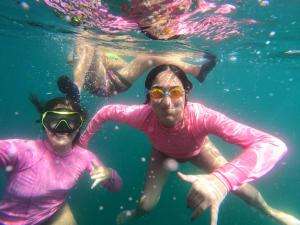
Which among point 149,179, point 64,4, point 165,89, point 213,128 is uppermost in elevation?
point 64,4

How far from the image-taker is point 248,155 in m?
3.68

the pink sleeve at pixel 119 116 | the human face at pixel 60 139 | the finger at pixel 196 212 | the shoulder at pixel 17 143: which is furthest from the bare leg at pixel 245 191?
the finger at pixel 196 212

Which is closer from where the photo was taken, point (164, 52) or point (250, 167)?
point (250, 167)

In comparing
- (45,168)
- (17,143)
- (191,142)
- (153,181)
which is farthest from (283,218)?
(17,143)

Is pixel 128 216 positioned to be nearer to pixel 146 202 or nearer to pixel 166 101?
Answer: pixel 146 202

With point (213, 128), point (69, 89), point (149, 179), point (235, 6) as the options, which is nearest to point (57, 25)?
point (69, 89)

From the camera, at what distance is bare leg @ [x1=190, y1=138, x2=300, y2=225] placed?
701cm

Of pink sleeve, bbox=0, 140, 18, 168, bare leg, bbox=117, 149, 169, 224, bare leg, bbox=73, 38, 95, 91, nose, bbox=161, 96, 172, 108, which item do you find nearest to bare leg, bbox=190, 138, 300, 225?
bare leg, bbox=117, 149, 169, 224

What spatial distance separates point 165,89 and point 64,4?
585 centimetres

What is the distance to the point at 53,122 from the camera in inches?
210

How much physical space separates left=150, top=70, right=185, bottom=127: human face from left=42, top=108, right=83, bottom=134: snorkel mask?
1.63 metres

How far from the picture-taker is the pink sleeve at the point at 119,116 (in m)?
6.37

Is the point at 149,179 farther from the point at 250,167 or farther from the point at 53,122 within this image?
the point at 250,167

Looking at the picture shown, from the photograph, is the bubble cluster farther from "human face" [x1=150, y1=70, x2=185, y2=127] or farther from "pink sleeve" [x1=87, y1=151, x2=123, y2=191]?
"human face" [x1=150, y1=70, x2=185, y2=127]
